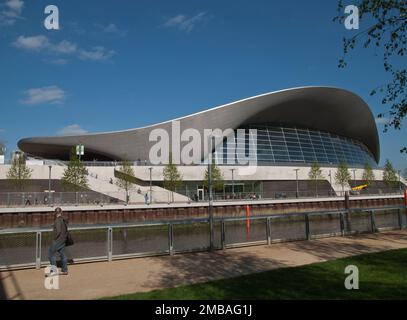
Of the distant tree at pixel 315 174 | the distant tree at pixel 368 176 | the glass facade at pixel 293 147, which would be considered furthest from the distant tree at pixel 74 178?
the distant tree at pixel 368 176

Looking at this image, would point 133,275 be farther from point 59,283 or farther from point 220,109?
point 220,109

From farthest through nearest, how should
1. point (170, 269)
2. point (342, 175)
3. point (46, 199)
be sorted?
1. point (342, 175)
2. point (46, 199)
3. point (170, 269)

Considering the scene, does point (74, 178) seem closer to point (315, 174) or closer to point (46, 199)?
point (46, 199)

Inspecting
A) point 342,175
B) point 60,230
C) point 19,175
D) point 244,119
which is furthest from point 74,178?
point 342,175

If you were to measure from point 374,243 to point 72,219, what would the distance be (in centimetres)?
2332

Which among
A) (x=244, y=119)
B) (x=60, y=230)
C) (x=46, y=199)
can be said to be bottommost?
(x=60, y=230)

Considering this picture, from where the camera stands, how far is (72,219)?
2939 cm

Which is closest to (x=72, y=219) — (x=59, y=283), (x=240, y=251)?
(x=240, y=251)

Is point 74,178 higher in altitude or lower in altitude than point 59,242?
higher

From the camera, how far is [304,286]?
239 inches

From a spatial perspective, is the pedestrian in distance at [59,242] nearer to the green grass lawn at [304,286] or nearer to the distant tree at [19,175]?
the green grass lawn at [304,286]

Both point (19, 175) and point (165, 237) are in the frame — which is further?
point (19, 175)

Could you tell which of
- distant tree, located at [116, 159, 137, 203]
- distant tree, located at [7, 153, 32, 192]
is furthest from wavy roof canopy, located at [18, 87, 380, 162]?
distant tree, located at [7, 153, 32, 192]

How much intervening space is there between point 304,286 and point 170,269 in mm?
2855
